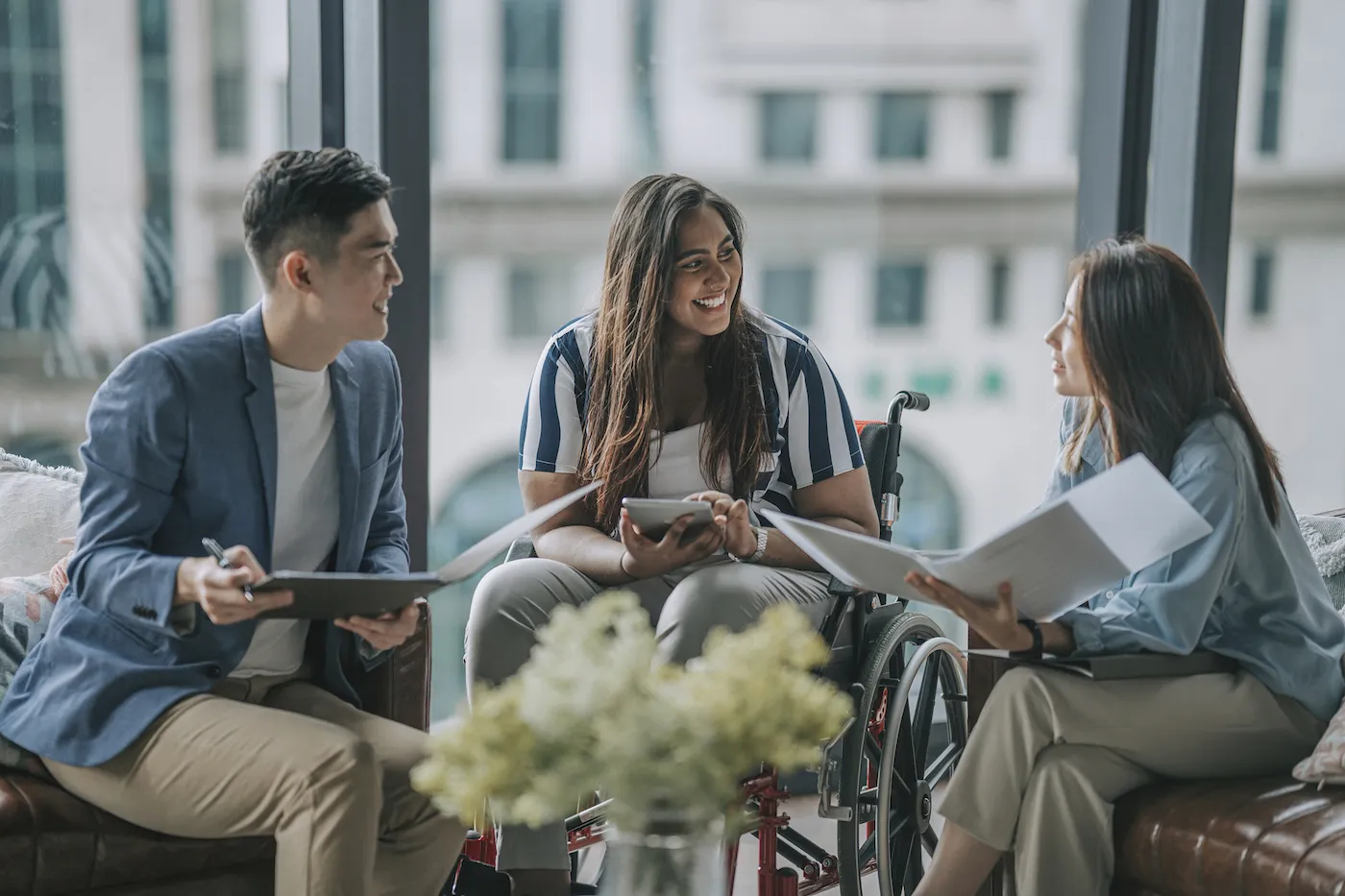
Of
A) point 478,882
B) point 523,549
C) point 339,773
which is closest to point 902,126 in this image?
point 523,549

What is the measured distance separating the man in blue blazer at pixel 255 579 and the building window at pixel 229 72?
0.96m

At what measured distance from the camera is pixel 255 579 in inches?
63.7

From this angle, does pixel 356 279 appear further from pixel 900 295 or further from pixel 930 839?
pixel 900 295

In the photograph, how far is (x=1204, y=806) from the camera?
1.84m

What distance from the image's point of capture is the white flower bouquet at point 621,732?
1.18 m

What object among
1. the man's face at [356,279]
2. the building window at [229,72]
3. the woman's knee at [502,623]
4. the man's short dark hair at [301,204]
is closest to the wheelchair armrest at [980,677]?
the woman's knee at [502,623]

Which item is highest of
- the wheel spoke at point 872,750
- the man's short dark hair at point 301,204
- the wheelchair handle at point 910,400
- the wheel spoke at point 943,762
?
the man's short dark hair at point 301,204

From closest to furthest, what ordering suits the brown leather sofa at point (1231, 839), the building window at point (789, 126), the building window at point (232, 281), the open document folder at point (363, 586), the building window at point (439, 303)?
the open document folder at point (363, 586)
the brown leather sofa at point (1231, 839)
the building window at point (232, 281)
the building window at point (439, 303)
the building window at point (789, 126)

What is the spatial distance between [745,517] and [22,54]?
5.31ft

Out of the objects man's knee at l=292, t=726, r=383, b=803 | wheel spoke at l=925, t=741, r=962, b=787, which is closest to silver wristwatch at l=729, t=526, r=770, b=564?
wheel spoke at l=925, t=741, r=962, b=787

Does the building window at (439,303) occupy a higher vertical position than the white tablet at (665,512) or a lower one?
higher

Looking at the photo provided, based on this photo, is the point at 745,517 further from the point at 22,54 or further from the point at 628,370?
the point at 22,54

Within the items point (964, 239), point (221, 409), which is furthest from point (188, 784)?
point (964, 239)

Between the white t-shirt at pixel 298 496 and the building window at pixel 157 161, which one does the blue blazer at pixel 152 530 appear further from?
the building window at pixel 157 161
